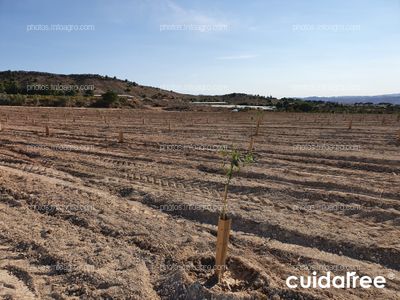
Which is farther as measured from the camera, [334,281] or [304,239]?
[304,239]

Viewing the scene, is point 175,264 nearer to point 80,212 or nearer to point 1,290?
point 1,290

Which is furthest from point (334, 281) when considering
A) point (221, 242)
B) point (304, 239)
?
point (221, 242)

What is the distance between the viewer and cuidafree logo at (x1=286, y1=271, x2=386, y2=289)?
478cm

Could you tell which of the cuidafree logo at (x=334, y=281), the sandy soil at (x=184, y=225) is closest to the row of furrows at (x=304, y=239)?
the sandy soil at (x=184, y=225)

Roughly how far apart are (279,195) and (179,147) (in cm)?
666

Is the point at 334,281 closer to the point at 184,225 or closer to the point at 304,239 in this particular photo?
the point at 304,239

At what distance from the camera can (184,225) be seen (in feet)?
21.7

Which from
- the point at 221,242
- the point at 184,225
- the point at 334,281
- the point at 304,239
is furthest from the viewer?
the point at 184,225

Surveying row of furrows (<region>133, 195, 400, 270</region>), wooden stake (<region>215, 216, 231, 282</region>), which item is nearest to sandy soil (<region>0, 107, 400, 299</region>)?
row of furrows (<region>133, 195, 400, 270</region>)

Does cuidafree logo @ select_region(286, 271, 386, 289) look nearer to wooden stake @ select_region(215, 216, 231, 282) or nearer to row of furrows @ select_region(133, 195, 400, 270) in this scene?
row of furrows @ select_region(133, 195, 400, 270)

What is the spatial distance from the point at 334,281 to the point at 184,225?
8.69 feet

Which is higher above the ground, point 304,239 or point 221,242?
point 221,242

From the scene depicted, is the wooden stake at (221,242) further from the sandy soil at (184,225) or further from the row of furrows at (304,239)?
the row of furrows at (304,239)

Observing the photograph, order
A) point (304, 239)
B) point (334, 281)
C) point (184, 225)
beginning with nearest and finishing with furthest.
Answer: point (334, 281) → point (304, 239) → point (184, 225)
